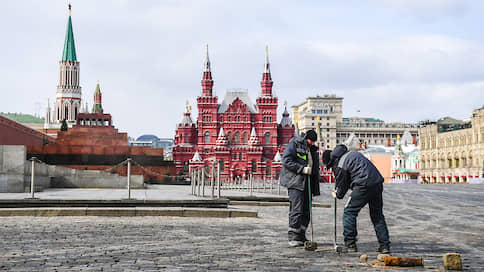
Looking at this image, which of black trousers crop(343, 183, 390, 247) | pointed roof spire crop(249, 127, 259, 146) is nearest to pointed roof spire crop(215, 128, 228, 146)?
pointed roof spire crop(249, 127, 259, 146)

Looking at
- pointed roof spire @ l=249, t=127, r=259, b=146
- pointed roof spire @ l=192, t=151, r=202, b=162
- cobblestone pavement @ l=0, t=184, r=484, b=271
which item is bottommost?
cobblestone pavement @ l=0, t=184, r=484, b=271

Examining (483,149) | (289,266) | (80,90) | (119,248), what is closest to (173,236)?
(119,248)

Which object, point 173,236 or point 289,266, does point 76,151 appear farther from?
point 289,266

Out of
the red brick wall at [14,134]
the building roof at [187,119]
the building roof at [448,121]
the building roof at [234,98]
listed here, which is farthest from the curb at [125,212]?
the building roof at [448,121]

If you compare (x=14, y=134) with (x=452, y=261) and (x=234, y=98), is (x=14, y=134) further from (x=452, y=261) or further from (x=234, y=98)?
(x=234, y=98)

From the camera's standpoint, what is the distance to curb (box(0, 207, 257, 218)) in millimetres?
11984

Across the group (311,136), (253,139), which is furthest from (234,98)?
(311,136)

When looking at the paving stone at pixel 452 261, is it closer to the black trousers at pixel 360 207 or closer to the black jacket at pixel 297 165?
the black trousers at pixel 360 207

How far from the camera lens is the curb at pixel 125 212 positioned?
11984mm

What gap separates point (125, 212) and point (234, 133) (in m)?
90.3

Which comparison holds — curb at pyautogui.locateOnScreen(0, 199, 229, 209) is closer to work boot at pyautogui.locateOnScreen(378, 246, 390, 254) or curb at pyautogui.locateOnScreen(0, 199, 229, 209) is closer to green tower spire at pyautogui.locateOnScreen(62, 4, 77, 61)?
work boot at pyautogui.locateOnScreen(378, 246, 390, 254)

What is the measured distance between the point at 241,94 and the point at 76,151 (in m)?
73.5

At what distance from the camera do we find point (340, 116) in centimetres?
18975

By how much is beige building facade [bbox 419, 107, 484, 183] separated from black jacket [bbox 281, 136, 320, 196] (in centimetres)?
7961
